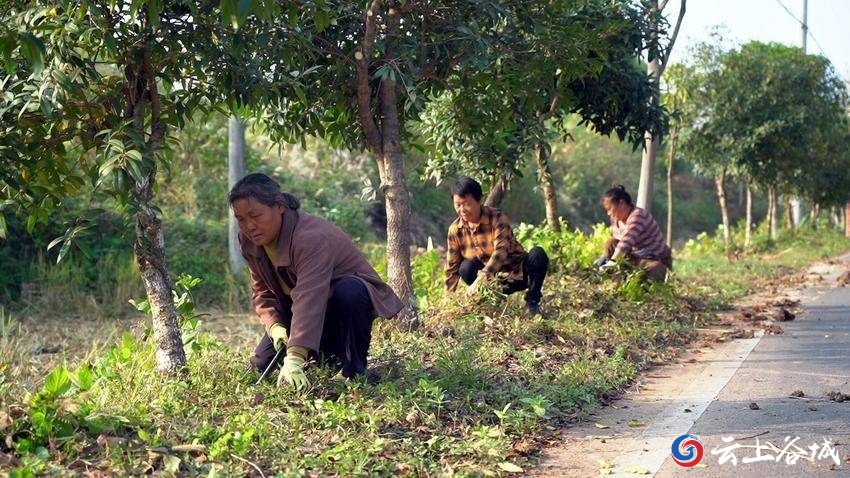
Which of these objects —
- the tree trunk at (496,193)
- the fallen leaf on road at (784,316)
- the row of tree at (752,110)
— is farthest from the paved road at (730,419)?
the row of tree at (752,110)

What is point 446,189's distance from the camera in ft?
73.0

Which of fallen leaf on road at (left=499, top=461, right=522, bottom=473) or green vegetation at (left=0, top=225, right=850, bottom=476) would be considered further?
fallen leaf on road at (left=499, top=461, right=522, bottom=473)

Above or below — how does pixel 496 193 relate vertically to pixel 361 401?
above

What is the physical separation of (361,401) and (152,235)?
1505 millimetres

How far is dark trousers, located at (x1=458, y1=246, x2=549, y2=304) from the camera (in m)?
8.33

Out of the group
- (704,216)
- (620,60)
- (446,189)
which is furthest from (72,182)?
(704,216)

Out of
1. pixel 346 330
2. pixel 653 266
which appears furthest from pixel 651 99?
pixel 346 330

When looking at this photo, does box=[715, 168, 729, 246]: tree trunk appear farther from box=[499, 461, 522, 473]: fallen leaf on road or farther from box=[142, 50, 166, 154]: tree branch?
box=[499, 461, 522, 473]: fallen leaf on road

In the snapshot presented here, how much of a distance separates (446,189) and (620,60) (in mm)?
12671

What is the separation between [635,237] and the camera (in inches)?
397

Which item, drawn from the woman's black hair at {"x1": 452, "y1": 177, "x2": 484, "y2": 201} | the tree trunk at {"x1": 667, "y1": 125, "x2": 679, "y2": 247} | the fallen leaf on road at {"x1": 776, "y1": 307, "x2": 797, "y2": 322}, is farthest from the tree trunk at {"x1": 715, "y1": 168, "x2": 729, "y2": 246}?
the woman's black hair at {"x1": 452, "y1": 177, "x2": 484, "y2": 201}

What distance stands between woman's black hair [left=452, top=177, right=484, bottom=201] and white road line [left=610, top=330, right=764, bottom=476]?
7.62 feet

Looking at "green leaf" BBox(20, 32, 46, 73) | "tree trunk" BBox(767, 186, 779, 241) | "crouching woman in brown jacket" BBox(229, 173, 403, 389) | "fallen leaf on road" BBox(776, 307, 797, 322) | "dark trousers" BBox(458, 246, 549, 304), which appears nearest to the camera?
"green leaf" BBox(20, 32, 46, 73)

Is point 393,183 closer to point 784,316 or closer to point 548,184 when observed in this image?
point 548,184
